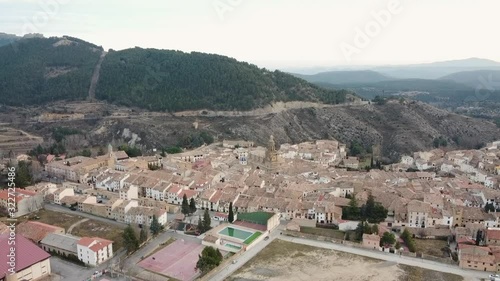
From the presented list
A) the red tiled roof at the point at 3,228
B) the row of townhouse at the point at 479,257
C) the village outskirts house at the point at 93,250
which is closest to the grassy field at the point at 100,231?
the village outskirts house at the point at 93,250

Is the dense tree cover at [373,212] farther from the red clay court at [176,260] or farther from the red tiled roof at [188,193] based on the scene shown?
the red tiled roof at [188,193]

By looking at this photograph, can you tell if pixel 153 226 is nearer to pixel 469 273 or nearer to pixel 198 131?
pixel 469 273

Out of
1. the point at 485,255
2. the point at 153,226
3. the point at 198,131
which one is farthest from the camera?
the point at 198,131

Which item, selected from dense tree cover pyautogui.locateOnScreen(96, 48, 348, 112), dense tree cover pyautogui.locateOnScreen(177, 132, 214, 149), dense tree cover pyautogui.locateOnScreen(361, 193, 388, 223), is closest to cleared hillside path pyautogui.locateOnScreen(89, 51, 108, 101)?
dense tree cover pyautogui.locateOnScreen(96, 48, 348, 112)

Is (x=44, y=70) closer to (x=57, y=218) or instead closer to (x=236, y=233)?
(x=57, y=218)

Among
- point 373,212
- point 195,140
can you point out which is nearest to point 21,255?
point 373,212

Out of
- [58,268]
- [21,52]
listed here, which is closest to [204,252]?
[58,268]
